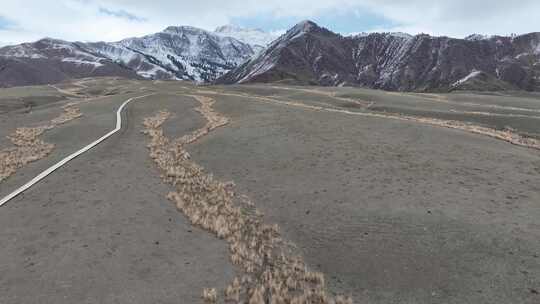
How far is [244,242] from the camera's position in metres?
13.0

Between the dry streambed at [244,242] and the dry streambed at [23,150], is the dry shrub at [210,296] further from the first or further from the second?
the dry streambed at [23,150]

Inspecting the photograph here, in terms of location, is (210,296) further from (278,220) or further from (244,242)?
(278,220)

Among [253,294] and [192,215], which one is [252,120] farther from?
[253,294]

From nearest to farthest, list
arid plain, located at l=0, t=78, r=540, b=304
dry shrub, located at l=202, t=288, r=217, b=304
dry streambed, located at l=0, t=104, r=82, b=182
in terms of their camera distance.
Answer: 1. dry shrub, located at l=202, t=288, r=217, b=304
2. arid plain, located at l=0, t=78, r=540, b=304
3. dry streambed, located at l=0, t=104, r=82, b=182

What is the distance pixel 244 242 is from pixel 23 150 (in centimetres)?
2003

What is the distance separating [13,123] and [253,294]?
39693 millimetres

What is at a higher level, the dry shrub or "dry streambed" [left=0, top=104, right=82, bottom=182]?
the dry shrub

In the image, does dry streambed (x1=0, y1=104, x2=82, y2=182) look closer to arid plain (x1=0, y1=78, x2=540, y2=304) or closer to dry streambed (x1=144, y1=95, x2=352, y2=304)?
arid plain (x1=0, y1=78, x2=540, y2=304)

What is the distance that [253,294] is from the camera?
389 inches

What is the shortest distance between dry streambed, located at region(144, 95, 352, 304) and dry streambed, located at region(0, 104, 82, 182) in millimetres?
7029

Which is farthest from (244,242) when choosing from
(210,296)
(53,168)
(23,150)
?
(23,150)

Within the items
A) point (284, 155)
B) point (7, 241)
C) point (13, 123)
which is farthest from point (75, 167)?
point (13, 123)

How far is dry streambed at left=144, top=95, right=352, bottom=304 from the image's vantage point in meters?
9.98

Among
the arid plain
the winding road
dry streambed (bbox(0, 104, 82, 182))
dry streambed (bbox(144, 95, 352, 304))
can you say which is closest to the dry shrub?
dry streambed (bbox(144, 95, 352, 304))
